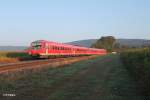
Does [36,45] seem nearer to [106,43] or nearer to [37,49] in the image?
[37,49]

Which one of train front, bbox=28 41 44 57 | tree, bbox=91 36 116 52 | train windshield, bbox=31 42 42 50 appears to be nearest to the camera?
train front, bbox=28 41 44 57

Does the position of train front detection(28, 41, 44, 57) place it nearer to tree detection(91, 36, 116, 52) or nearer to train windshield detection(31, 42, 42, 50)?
train windshield detection(31, 42, 42, 50)

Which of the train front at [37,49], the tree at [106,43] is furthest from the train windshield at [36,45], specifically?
the tree at [106,43]

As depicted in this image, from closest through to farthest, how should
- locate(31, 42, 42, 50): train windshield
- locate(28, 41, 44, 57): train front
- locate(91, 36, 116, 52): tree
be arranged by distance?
1. locate(28, 41, 44, 57): train front
2. locate(31, 42, 42, 50): train windshield
3. locate(91, 36, 116, 52): tree

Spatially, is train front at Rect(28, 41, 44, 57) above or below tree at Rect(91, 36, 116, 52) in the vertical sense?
below

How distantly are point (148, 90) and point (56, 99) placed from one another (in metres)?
3.39

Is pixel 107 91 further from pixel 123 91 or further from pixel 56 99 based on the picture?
pixel 56 99

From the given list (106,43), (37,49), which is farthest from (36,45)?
(106,43)

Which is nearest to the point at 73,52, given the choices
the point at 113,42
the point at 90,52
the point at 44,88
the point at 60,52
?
the point at 60,52

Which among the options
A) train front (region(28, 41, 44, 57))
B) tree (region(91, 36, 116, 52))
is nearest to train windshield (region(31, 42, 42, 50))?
train front (region(28, 41, 44, 57))

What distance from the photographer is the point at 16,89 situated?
15.2 meters

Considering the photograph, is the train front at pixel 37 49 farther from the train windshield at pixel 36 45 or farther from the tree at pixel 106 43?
the tree at pixel 106 43

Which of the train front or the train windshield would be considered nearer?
the train front

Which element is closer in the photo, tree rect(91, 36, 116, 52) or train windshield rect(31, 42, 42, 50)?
train windshield rect(31, 42, 42, 50)
